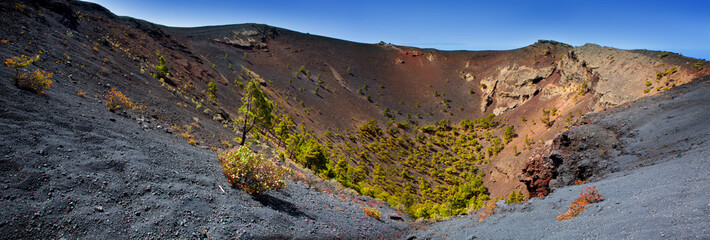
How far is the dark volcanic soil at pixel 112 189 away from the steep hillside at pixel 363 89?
9.04 feet

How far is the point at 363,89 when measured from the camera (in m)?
63.0

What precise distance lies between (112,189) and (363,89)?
57102 mm

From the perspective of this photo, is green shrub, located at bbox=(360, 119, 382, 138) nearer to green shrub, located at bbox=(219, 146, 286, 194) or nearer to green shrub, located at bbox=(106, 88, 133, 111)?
green shrub, located at bbox=(106, 88, 133, 111)

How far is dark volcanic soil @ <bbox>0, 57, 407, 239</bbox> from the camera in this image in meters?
5.82

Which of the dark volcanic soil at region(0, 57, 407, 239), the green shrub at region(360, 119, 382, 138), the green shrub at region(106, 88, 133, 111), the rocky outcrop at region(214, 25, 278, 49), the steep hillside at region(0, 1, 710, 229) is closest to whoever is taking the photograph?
the dark volcanic soil at region(0, 57, 407, 239)

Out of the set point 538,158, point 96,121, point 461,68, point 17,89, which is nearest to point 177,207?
point 96,121

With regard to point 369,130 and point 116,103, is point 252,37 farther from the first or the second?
point 116,103

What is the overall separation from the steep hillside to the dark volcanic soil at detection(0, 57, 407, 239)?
108 inches

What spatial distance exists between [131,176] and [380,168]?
31352mm

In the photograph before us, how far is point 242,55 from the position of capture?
58719mm

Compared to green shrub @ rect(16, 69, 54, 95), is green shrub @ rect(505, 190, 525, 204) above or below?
below

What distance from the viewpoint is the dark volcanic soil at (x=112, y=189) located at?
582cm

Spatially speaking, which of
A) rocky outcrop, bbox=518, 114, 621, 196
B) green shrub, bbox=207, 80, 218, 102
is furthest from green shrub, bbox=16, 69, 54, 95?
green shrub, bbox=207, 80, 218, 102

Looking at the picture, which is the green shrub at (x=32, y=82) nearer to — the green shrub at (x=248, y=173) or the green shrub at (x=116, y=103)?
the green shrub at (x=116, y=103)
